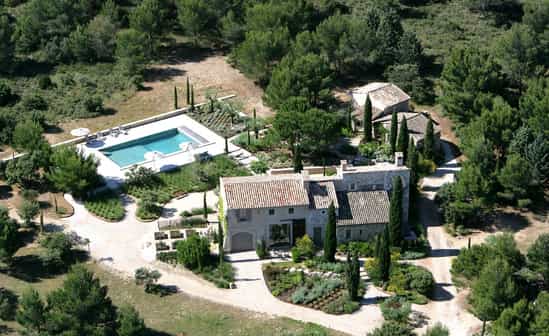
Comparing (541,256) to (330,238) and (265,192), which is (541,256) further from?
(265,192)

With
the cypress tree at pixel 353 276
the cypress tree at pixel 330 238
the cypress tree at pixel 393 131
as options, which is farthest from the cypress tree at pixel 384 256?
the cypress tree at pixel 393 131

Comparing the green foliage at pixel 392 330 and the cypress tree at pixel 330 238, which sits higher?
the cypress tree at pixel 330 238

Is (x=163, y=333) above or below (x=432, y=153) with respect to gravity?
below

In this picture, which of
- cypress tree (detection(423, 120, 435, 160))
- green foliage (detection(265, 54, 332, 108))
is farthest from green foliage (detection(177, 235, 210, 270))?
cypress tree (detection(423, 120, 435, 160))

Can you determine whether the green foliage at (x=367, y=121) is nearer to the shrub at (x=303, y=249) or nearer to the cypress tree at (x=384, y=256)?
the shrub at (x=303, y=249)

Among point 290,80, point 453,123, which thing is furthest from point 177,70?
point 453,123

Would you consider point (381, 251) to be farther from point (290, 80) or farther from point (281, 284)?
point (290, 80)
